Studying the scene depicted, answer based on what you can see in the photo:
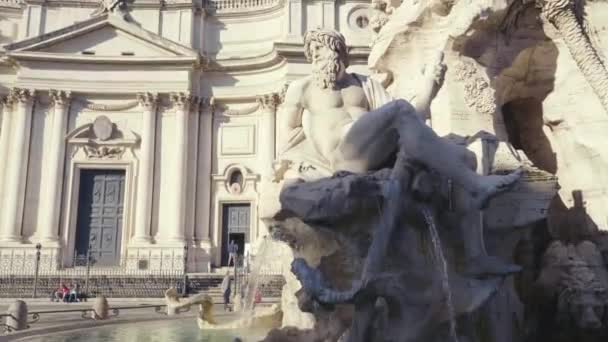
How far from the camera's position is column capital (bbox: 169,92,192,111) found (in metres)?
28.0

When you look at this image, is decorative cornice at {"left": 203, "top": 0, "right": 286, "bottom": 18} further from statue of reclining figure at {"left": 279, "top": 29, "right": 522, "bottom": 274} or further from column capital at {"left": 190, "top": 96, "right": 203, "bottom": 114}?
statue of reclining figure at {"left": 279, "top": 29, "right": 522, "bottom": 274}

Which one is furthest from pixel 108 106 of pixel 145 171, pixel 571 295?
pixel 571 295

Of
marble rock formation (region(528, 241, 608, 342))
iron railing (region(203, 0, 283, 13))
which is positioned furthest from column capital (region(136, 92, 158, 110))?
marble rock formation (region(528, 241, 608, 342))

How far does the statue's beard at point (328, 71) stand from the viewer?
534cm

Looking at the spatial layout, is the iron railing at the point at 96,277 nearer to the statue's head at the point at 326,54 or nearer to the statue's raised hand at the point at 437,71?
the statue's head at the point at 326,54

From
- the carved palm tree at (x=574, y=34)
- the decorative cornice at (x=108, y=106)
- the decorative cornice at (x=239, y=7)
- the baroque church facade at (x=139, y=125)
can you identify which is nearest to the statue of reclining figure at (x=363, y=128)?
the carved palm tree at (x=574, y=34)

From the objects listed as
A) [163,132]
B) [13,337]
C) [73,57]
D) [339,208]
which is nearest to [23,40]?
[73,57]

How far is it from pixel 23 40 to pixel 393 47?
2590 cm

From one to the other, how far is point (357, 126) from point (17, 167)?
25784mm

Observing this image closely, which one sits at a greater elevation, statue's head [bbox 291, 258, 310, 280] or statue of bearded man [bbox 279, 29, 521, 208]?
statue of bearded man [bbox 279, 29, 521, 208]

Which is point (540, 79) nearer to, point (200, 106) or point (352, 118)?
point (352, 118)

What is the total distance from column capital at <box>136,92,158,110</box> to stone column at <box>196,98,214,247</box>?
91.3 inches

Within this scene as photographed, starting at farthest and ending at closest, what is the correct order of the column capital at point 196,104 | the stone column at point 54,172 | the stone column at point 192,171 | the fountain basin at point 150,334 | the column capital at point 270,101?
1. the column capital at point 196,104
2. the column capital at point 270,101
3. the stone column at point 192,171
4. the stone column at point 54,172
5. the fountain basin at point 150,334

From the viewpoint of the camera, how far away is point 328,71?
17.5 feet
